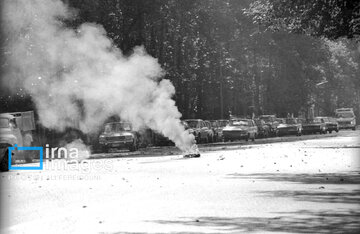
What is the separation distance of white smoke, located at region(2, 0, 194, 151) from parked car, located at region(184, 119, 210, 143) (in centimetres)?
1711

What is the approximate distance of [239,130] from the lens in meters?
63.9

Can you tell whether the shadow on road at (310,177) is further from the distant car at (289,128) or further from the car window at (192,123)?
the distant car at (289,128)

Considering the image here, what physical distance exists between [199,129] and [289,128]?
73.0 feet

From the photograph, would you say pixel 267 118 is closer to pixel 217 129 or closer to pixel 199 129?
pixel 217 129

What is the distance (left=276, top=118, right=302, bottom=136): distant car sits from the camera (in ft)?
260

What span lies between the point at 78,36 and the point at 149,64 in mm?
5896

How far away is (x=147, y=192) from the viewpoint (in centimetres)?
1677

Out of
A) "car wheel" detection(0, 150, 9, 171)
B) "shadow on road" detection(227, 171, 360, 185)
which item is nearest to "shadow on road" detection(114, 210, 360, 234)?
"shadow on road" detection(227, 171, 360, 185)

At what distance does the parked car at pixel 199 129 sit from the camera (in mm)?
57978

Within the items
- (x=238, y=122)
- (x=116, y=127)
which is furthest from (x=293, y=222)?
(x=238, y=122)

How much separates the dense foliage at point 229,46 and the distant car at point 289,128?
192 inches

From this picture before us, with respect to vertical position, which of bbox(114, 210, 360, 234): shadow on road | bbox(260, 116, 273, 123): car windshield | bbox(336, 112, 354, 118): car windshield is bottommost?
bbox(114, 210, 360, 234): shadow on road

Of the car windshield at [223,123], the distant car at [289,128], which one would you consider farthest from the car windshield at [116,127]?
the distant car at [289,128]

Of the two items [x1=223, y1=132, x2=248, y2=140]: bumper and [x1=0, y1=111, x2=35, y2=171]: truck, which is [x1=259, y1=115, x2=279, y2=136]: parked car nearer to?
Result: [x1=223, y1=132, x2=248, y2=140]: bumper
